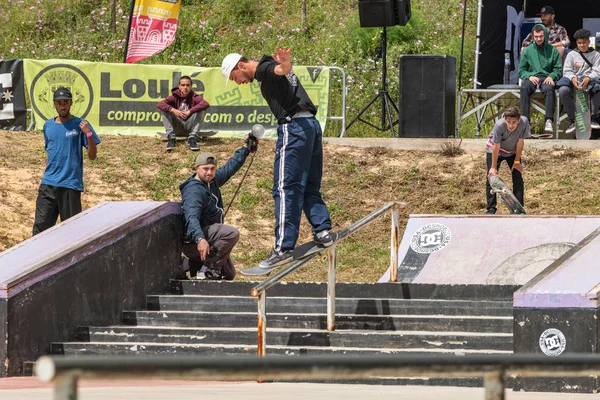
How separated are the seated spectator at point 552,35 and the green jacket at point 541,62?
0.86 meters

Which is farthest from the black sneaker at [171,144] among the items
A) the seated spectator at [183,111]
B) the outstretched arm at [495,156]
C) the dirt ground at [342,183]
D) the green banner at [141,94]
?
the outstretched arm at [495,156]

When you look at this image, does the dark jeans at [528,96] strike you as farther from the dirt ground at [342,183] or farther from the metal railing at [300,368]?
the metal railing at [300,368]

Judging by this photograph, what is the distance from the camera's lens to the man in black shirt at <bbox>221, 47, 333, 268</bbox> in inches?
335

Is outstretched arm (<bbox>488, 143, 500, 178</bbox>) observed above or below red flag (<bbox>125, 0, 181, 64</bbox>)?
below

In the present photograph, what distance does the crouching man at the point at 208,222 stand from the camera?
9.84 m

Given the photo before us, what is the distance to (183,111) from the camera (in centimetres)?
1822

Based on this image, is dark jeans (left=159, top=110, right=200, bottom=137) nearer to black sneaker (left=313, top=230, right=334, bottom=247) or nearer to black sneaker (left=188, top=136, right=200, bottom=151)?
black sneaker (left=188, top=136, right=200, bottom=151)

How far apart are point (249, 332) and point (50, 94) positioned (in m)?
12.1

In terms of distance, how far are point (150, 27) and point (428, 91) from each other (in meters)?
6.40

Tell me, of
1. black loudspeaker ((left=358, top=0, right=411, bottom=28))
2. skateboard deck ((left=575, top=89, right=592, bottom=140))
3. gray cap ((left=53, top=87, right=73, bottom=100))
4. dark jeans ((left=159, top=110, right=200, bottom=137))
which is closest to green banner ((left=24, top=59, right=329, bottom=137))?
dark jeans ((left=159, top=110, right=200, bottom=137))

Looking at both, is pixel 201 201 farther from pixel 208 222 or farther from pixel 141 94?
pixel 141 94

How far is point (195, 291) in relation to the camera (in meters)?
10.0

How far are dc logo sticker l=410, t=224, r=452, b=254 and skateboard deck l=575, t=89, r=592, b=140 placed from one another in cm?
674

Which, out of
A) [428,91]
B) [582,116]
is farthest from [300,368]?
[582,116]
